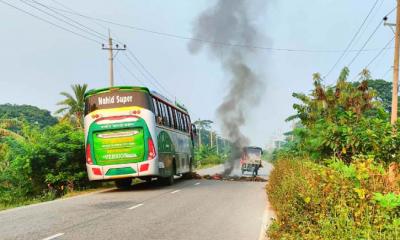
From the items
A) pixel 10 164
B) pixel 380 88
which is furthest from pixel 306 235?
Answer: pixel 380 88

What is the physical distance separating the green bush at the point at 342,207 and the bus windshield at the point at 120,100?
35.0 ft

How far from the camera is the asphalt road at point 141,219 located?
8430 mm

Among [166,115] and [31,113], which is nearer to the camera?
[166,115]

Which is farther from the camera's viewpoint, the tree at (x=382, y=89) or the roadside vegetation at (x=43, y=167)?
the tree at (x=382, y=89)

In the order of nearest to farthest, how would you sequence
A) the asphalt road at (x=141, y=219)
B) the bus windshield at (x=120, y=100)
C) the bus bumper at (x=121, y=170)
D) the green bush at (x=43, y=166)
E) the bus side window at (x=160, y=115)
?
the asphalt road at (x=141, y=219) → the bus bumper at (x=121, y=170) → the bus windshield at (x=120, y=100) → the bus side window at (x=160, y=115) → the green bush at (x=43, y=166)

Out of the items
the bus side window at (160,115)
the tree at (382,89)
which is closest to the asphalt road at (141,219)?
the bus side window at (160,115)

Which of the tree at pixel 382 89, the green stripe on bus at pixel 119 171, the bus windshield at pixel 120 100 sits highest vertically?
the tree at pixel 382 89


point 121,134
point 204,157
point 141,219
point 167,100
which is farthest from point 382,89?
point 141,219

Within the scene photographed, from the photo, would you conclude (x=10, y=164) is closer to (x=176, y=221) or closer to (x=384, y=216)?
(x=176, y=221)

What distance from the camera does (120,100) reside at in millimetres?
17484

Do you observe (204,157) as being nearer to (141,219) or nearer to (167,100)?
(167,100)

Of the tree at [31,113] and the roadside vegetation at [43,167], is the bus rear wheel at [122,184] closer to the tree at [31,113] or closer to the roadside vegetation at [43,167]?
the roadside vegetation at [43,167]

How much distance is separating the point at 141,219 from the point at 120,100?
26.4 feet

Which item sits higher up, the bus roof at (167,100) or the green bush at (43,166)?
the bus roof at (167,100)
